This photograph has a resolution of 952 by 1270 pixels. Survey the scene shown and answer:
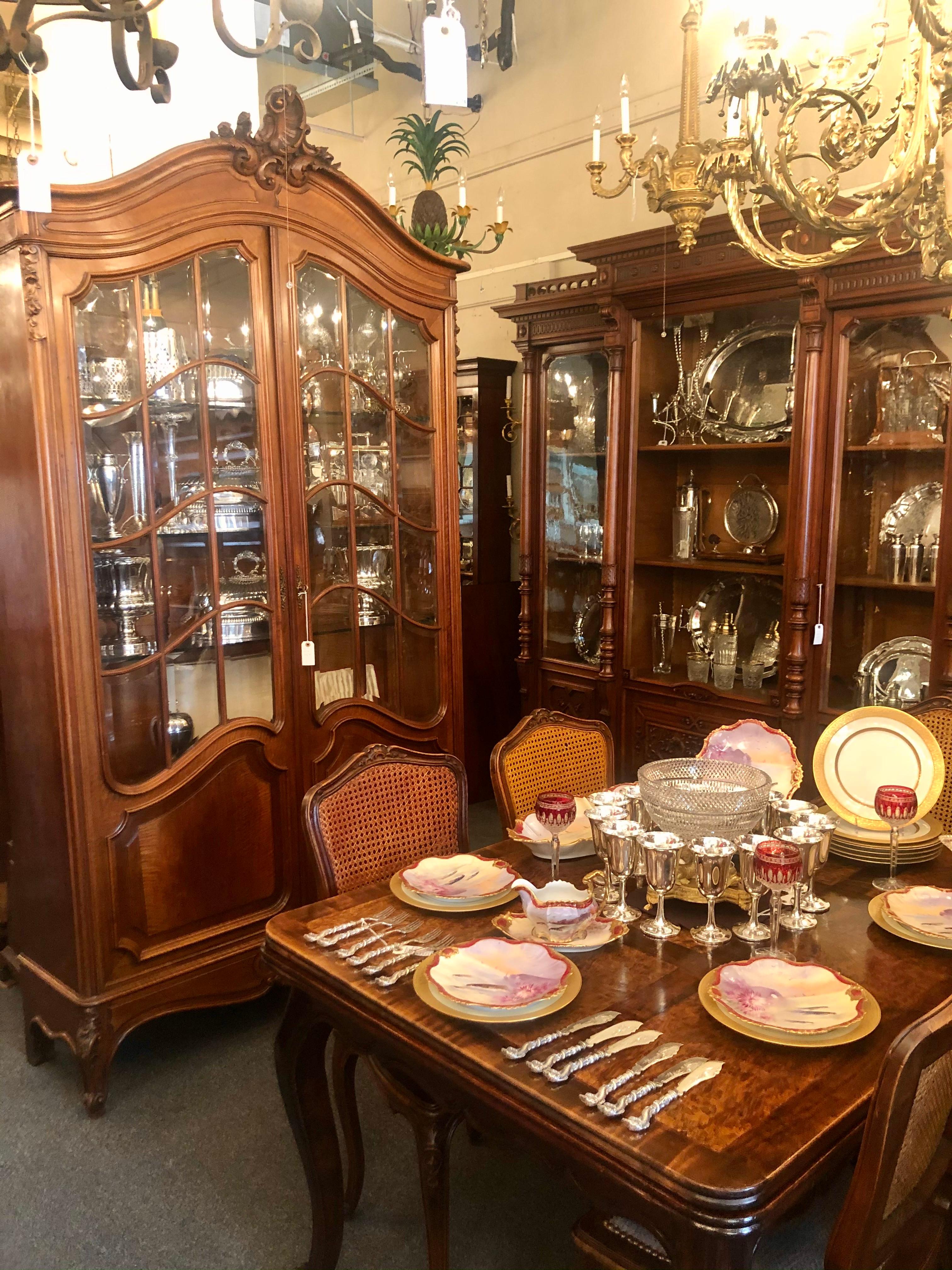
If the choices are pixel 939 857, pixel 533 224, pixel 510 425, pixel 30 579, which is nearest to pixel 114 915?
pixel 30 579

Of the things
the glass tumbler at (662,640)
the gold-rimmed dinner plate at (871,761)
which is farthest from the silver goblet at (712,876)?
the glass tumbler at (662,640)

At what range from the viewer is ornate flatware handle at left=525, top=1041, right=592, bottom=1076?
45.9 inches

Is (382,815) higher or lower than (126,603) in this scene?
lower

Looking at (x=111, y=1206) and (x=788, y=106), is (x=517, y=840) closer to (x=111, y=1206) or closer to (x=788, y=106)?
(x=111, y=1206)

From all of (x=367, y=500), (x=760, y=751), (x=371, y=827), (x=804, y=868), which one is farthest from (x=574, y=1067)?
(x=367, y=500)

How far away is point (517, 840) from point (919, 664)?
164 centimetres

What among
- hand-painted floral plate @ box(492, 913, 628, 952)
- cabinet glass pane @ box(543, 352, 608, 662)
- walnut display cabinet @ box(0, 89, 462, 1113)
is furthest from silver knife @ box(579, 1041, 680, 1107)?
cabinet glass pane @ box(543, 352, 608, 662)

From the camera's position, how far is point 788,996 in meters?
1.30

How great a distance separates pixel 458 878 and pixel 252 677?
3.37 feet

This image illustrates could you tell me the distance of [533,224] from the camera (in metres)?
4.20

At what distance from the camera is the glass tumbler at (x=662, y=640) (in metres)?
3.49

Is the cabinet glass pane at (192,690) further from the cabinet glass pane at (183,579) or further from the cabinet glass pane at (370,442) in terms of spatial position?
the cabinet glass pane at (370,442)

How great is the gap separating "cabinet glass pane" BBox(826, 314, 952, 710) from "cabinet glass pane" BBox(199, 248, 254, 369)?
5.50ft

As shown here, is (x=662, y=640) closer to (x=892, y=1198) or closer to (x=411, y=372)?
(x=411, y=372)
